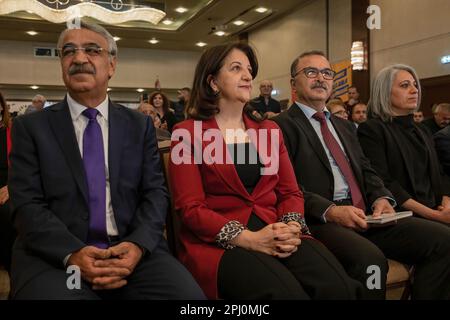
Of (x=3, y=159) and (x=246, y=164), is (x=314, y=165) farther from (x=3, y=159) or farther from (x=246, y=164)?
(x=3, y=159)

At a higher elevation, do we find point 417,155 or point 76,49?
point 76,49

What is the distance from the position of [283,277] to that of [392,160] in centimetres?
123

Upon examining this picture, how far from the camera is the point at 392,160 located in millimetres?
2371

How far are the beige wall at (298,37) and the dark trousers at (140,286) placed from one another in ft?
25.6

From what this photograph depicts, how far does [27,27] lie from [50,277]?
10.6 meters

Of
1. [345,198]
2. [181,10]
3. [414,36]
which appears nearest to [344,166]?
[345,198]

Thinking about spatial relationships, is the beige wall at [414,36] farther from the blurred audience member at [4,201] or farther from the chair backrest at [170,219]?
the blurred audience member at [4,201]

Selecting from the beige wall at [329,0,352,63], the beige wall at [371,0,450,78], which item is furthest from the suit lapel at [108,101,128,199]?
the beige wall at [329,0,352,63]

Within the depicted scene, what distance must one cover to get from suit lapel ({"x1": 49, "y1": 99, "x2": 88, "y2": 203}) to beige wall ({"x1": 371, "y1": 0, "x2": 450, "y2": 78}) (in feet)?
21.5

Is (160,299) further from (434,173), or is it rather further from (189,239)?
(434,173)

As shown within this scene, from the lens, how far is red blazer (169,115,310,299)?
161 centimetres

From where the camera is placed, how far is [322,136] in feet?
7.34

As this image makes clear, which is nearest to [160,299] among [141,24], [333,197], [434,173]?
[333,197]

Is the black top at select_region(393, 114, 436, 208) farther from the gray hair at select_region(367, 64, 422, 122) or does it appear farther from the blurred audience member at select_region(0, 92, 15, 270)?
the blurred audience member at select_region(0, 92, 15, 270)
